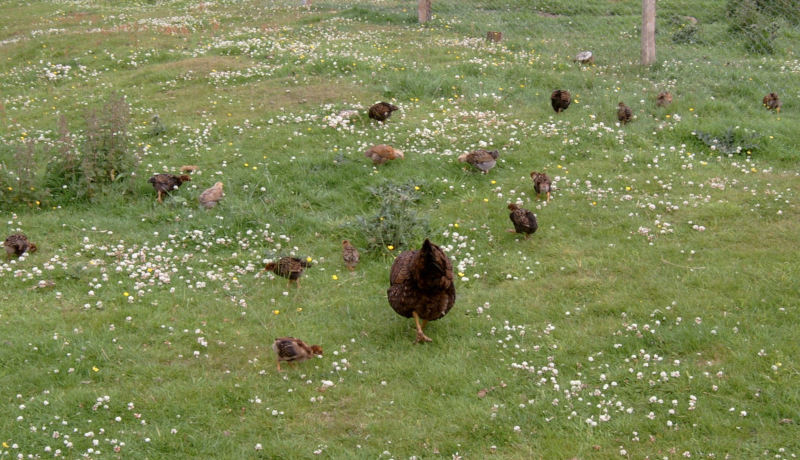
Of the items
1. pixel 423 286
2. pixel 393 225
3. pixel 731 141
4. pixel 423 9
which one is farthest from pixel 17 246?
pixel 423 9

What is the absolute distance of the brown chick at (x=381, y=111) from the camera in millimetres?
12297

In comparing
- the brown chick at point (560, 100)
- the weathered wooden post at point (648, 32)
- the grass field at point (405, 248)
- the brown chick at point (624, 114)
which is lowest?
the grass field at point (405, 248)

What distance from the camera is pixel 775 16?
17594mm

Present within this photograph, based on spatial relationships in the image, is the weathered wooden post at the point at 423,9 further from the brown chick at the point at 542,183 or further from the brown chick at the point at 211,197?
the brown chick at the point at 211,197

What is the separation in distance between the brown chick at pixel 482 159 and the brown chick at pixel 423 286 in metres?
3.80

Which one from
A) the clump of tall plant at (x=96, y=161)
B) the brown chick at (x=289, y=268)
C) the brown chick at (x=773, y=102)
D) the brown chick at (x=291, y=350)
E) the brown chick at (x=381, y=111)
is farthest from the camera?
the brown chick at (x=773, y=102)

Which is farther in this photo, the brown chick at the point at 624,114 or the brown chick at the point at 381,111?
the brown chick at the point at 381,111

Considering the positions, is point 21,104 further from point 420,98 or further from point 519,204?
point 519,204

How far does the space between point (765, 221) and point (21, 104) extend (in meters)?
14.2

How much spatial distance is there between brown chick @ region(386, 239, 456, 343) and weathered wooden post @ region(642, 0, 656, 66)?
32.8 feet

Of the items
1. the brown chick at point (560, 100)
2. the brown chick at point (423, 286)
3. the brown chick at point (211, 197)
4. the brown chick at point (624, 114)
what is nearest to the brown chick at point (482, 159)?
the brown chick at point (560, 100)

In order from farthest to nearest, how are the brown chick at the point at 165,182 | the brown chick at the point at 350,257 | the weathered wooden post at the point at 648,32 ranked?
the weathered wooden post at the point at 648,32
the brown chick at the point at 165,182
the brown chick at the point at 350,257

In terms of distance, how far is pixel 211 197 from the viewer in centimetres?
981

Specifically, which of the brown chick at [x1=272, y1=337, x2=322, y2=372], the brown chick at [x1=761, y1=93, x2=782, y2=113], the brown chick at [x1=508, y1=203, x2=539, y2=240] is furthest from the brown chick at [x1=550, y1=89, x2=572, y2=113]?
the brown chick at [x1=272, y1=337, x2=322, y2=372]
